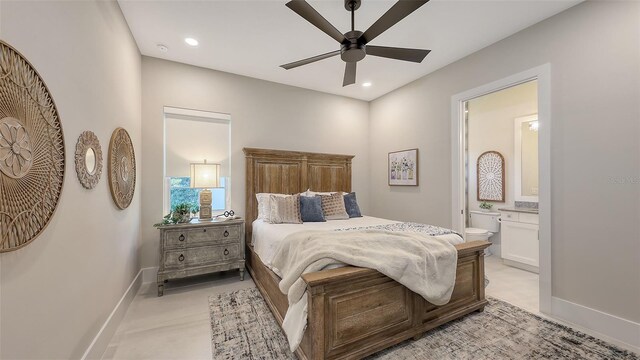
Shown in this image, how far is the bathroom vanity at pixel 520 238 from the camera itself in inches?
144

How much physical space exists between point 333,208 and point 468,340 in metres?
2.11

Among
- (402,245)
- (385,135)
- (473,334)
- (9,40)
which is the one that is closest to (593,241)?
(473,334)

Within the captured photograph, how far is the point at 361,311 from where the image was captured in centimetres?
184

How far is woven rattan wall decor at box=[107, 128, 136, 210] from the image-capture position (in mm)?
2207

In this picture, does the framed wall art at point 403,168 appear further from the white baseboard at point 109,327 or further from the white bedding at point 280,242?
the white baseboard at point 109,327

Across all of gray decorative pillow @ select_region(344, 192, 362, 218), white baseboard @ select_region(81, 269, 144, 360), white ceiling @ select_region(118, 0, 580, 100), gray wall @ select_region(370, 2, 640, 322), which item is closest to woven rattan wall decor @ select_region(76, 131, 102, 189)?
white baseboard @ select_region(81, 269, 144, 360)

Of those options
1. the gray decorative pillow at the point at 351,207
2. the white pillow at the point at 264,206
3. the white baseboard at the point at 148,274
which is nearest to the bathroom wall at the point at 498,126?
the gray decorative pillow at the point at 351,207

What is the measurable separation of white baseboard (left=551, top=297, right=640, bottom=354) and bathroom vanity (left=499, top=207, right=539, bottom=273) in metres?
1.42

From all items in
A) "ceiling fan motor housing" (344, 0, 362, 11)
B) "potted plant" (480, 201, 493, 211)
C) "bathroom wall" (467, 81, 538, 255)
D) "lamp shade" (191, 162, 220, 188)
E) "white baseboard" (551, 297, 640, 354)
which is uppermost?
"ceiling fan motor housing" (344, 0, 362, 11)

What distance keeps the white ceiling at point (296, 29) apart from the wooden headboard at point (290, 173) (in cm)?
132

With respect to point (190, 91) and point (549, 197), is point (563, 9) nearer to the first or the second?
point (549, 197)

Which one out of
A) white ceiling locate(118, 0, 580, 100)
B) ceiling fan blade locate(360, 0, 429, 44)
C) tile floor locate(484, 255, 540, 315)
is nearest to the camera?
ceiling fan blade locate(360, 0, 429, 44)

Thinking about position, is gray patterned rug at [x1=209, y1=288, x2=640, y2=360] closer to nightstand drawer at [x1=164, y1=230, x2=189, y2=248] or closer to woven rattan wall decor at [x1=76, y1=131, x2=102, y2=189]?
nightstand drawer at [x1=164, y1=230, x2=189, y2=248]

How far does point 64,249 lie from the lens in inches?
56.2
